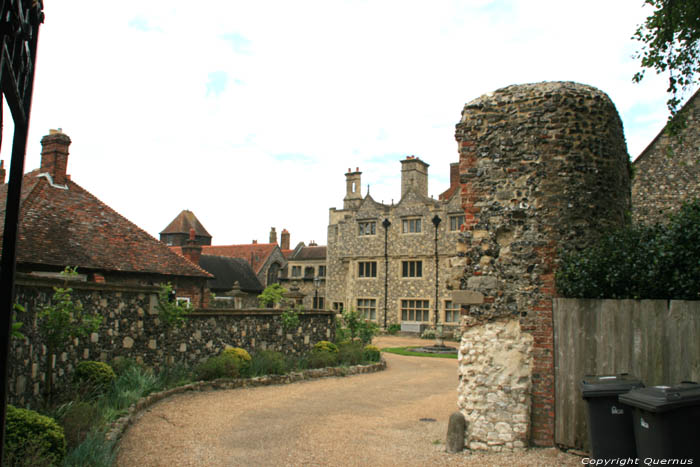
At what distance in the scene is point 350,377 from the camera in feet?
50.4

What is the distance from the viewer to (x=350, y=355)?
1691 centimetres

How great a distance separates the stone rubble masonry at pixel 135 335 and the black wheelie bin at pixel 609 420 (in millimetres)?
6402

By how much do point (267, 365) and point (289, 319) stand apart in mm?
2466

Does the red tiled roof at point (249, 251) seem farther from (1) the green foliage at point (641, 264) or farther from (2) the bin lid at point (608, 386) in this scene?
(2) the bin lid at point (608, 386)

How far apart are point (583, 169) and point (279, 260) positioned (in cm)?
4092

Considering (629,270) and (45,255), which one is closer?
(629,270)

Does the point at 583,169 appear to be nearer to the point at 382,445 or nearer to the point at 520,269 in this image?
the point at 520,269

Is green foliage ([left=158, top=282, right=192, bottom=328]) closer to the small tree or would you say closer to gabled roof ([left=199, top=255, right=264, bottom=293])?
the small tree

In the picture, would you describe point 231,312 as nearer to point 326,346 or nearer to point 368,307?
point 326,346

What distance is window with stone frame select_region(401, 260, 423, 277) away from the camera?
113 ft

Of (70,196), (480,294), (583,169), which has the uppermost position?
(70,196)

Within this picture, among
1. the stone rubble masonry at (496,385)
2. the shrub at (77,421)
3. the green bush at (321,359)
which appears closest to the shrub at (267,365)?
the green bush at (321,359)

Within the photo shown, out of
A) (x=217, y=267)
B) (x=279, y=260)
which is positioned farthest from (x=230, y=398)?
(x=279, y=260)

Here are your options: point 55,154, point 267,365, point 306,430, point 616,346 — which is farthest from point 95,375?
point 55,154
